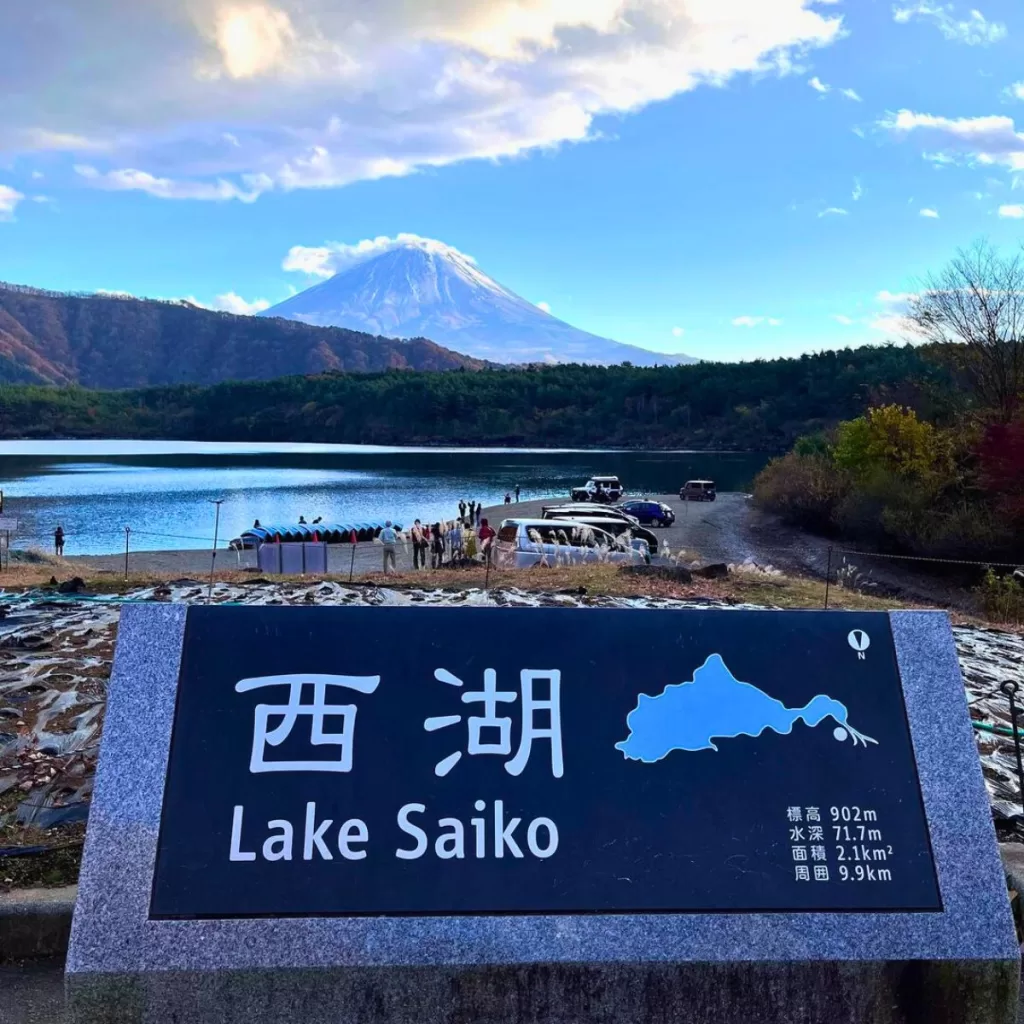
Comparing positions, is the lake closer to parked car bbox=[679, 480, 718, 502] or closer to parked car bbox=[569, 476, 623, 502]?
parked car bbox=[569, 476, 623, 502]

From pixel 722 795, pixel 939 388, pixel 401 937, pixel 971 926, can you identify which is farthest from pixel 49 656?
pixel 939 388

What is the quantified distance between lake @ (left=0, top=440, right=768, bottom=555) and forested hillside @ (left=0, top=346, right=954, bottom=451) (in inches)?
493

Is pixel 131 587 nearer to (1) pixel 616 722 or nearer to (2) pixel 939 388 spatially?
(1) pixel 616 722

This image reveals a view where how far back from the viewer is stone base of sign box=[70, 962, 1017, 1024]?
299 cm

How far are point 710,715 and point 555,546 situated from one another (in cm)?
1477

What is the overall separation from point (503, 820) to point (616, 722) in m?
0.53

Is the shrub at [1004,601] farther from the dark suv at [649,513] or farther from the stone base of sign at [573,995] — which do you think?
the dark suv at [649,513]

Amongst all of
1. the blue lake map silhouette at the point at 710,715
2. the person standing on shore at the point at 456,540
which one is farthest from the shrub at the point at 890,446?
the blue lake map silhouette at the point at 710,715

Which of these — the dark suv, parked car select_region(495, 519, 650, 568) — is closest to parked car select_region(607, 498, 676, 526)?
the dark suv

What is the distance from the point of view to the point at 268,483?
62.5 metres

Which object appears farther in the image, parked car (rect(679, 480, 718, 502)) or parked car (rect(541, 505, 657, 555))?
parked car (rect(679, 480, 718, 502))

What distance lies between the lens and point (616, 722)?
3.45 metres

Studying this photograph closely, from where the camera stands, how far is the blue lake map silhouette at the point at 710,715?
343 cm

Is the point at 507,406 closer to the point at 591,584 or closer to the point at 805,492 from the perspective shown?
the point at 805,492
